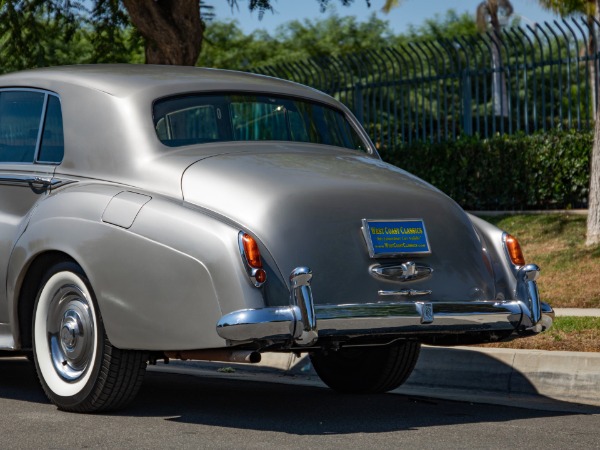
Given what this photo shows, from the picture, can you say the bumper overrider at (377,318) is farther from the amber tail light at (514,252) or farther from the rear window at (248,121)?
the rear window at (248,121)

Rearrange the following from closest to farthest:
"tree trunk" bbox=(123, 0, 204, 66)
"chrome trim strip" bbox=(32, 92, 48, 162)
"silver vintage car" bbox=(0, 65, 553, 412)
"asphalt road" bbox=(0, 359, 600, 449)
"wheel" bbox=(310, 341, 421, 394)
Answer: "asphalt road" bbox=(0, 359, 600, 449), "silver vintage car" bbox=(0, 65, 553, 412), "chrome trim strip" bbox=(32, 92, 48, 162), "wheel" bbox=(310, 341, 421, 394), "tree trunk" bbox=(123, 0, 204, 66)

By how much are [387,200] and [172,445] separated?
5.57ft

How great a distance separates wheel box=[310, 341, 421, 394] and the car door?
6.63 feet

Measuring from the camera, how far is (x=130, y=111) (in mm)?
6699

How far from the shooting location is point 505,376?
7812mm

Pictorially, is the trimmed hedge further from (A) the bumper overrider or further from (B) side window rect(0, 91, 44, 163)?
(B) side window rect(0, 91, 44, 163)

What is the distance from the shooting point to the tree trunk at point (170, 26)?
15.8 metres

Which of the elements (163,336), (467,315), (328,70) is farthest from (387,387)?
(328,70)

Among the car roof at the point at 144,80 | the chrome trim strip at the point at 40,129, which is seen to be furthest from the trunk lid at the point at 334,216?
the chrome trim strip at the point at 40,129

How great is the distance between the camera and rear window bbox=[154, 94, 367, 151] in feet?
22.3

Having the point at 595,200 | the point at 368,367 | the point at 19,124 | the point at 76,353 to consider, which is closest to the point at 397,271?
the point at 368,367

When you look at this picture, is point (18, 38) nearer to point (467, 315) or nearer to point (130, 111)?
point (130, 111)

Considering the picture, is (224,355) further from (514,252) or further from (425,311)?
(514,252)

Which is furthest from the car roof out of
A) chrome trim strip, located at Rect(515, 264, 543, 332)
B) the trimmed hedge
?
the trimmed hedge
